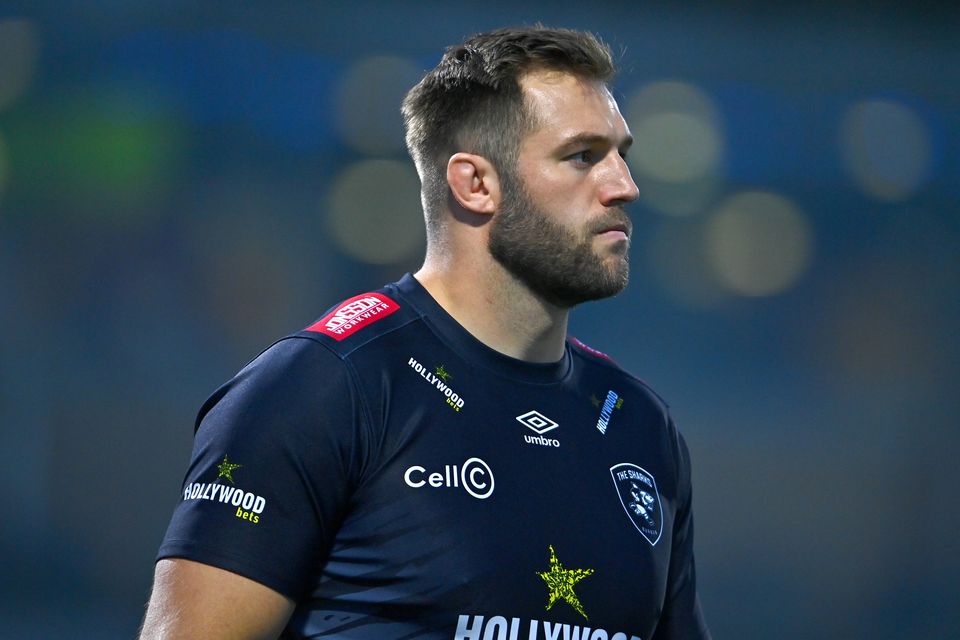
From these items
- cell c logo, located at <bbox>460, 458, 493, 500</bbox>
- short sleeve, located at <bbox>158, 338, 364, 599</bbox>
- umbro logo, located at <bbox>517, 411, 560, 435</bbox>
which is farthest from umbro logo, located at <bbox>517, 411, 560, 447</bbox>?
short sleeve, located at <bbox>158, 338, 364, 599</bbox>

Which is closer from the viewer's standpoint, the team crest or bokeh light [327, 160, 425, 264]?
the team crest

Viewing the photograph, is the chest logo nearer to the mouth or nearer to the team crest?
the team crest

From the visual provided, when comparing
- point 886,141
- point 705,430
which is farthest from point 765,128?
point 705,430

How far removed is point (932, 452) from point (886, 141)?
1.75 metres

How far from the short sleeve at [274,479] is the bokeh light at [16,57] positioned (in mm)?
4612

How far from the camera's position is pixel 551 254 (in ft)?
7.53

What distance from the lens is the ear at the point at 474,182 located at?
2.37m

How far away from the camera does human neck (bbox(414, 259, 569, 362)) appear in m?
2.30

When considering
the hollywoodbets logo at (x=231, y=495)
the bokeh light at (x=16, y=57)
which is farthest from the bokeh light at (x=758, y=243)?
the hollywoodbets logo at (x=231, y=495)

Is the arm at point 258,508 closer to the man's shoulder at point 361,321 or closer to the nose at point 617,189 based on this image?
the man's shoulder at point 361,321

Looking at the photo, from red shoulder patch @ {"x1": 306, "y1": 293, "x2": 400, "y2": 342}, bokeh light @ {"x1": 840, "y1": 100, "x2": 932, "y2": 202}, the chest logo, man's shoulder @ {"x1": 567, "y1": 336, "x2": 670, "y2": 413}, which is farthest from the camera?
bokeh light @ {"x1": 840, "y1": 100, "x2": 932, "y2": 202}

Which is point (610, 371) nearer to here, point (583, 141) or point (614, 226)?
point (614, 226)

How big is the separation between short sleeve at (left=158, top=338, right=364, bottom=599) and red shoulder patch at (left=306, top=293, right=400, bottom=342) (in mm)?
142

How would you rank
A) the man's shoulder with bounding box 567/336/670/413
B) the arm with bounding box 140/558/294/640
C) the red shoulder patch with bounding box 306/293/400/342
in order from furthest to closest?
1. the man's shoulder with bounding box 567/336/670/413
2. the red shoulder patch with bounding box 306/293/400/342
3. the arm with bounding box 140/558/294/640
